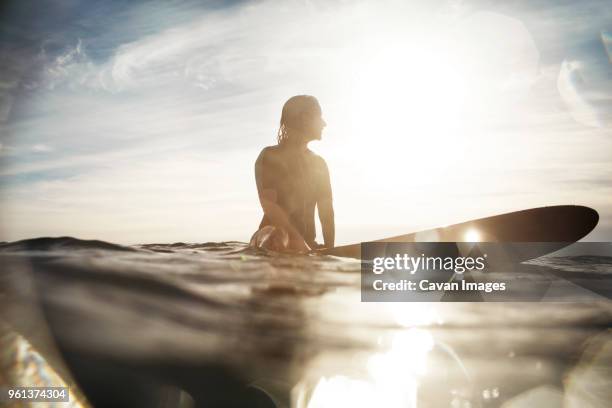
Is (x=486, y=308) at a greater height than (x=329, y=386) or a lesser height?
greater

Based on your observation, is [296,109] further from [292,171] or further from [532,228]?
[532,228]

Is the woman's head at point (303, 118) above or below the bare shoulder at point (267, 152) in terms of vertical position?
above

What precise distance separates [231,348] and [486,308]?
1519 mm

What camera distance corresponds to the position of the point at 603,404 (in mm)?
1465

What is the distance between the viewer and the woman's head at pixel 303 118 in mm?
5211

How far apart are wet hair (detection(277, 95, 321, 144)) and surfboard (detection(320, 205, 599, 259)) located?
1907 mm

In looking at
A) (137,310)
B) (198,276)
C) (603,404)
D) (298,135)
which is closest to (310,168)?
(298,135)

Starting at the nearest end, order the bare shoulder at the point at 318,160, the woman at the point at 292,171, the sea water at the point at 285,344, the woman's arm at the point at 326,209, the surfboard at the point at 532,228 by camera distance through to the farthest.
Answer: the sea water at the point at 285,344 < the surfboard at the point at 532,228 < the woman at the point at 292,171 < the bare shoulder at the point at 318,160 < the woman's arm at the point at 326,209

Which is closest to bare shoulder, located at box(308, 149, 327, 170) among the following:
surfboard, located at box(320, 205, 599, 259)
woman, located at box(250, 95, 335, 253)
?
woman, located at box(250, 95, 335, 253)

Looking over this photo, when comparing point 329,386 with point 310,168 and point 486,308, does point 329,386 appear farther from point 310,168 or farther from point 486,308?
point 310,168

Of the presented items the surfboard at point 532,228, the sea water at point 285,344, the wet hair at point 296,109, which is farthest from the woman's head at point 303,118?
the sea water at point 285,344

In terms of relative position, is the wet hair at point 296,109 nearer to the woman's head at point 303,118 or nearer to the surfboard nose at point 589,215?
the woman's head at point 303,118

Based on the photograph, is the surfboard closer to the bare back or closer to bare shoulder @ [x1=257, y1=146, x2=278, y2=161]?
the bare back

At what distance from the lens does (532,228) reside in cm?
512
